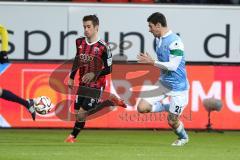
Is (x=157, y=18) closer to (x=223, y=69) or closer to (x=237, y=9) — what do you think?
(x=223, y=69)

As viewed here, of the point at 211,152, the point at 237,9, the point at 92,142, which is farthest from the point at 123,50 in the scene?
the point at 211,152

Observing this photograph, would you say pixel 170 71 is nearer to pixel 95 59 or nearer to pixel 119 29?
pixel 95 59

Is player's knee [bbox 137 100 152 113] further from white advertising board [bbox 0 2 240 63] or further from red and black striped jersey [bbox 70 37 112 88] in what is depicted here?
white advertising board [bbox 0 2 240 63]

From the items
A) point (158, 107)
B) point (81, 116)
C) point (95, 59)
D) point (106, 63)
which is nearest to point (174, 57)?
point (158, 107)

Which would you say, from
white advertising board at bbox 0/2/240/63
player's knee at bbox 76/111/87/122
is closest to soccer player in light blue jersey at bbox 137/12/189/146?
player's knee at bbox 76/111/87/122

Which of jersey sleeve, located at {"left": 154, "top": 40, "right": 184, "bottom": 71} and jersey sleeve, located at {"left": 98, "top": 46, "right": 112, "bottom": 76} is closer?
jersey sleeve, located at {"left": 154, "top": 40, "right": 184, "bottom": 71}

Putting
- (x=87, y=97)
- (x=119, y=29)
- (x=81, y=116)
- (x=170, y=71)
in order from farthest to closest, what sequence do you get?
(x=119, y=29)
(x=81, y=116)
(x=87, y=97)
(x=170, y=71)

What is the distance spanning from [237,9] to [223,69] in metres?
2.63

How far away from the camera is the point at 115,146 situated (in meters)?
13.9

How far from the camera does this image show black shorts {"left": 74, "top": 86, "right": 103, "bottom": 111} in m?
14.0

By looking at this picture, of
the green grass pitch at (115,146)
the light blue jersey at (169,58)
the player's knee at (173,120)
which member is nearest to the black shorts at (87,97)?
the green grass pitch at (115,146)

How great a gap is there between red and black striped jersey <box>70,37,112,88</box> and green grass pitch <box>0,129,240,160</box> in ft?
3.56

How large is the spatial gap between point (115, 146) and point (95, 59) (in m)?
1.44

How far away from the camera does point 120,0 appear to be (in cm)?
2061
